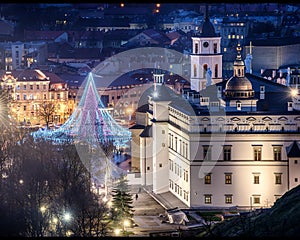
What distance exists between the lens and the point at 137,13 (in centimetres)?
6562

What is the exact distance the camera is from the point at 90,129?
26391 mm

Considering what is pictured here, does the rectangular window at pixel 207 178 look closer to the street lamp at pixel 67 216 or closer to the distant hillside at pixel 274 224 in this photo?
the street lamp at pixel 67 216

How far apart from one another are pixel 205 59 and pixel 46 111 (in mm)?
7370

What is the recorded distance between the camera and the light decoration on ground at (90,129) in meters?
25.2

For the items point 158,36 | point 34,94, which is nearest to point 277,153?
point 34,94

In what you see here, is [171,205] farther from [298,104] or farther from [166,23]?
[166,23]

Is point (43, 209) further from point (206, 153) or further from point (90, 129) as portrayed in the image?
point (90, 129)

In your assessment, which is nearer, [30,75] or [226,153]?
[226,153]

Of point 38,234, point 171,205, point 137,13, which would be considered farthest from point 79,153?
point 137,13

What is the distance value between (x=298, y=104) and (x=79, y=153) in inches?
186

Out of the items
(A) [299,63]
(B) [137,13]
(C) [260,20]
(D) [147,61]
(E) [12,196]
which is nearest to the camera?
(E) [12,196]

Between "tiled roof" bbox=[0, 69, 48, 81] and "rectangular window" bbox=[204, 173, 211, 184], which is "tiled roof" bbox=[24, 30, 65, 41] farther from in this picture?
"rectangular window" bbox=[204, 173, 211, 184]

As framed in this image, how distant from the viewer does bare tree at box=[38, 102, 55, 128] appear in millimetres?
31109

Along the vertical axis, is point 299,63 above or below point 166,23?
below
